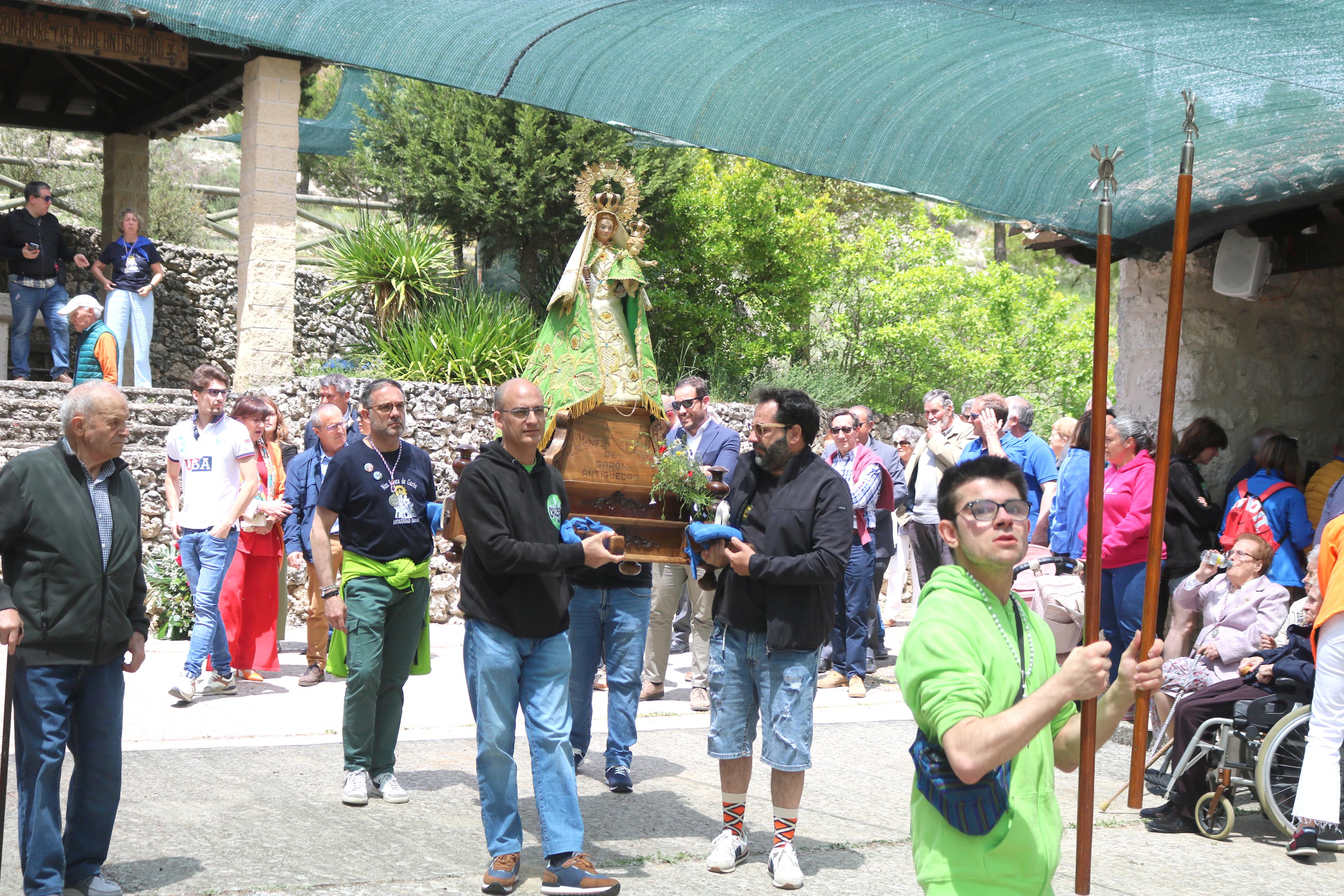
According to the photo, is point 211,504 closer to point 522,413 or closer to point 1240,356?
point 522,413

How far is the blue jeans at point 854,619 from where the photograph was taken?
9.29m

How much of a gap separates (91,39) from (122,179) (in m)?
5.15

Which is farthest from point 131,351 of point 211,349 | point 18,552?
point 18,552

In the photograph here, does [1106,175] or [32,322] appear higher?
[32,322]

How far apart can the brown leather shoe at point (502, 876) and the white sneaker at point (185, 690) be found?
3856 mm

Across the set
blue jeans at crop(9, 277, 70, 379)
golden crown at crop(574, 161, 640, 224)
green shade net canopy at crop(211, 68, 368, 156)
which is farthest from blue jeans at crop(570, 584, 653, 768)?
green shade net canopy at crop(211, 68, 368, 156)

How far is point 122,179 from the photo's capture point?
17875mm

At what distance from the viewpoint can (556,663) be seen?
16.6 ft

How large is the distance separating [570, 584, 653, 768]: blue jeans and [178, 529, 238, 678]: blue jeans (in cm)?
300

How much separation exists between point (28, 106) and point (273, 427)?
1097 cm

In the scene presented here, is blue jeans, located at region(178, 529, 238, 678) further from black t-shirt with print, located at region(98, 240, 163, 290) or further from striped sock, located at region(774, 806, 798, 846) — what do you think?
black t-shirt with print, located at region(98, 240, 163, 290)

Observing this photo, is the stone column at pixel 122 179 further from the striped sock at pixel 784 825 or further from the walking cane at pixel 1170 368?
the walking cane at pixel 1170 368

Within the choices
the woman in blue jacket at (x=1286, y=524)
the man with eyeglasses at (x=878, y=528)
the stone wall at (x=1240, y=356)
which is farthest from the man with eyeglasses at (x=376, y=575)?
the stone wall at (x=1240, y=356)

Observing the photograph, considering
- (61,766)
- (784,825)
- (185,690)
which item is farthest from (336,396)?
(784,825)
